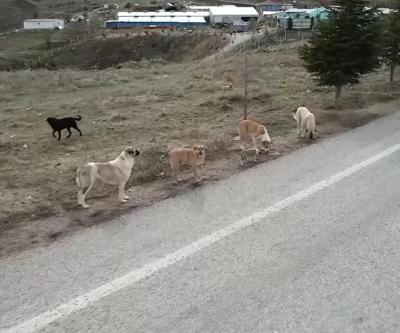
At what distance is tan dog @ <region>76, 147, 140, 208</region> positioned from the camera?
27.2 ft

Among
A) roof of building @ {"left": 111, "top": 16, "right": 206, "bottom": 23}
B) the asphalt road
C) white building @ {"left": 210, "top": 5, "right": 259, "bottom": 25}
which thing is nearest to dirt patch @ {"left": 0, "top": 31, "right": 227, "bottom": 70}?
roof of building @ {"left": 111, "top": 16, "right": 206, "bottom": 23}

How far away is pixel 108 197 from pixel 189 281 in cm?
312

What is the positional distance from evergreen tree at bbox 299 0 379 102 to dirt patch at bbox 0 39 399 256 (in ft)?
3.55

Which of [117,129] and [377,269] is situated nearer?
[377,269]

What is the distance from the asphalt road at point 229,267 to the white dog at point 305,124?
308 cm

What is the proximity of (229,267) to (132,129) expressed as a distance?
8675 millimetres

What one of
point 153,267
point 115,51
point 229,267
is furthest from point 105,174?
point 115,51

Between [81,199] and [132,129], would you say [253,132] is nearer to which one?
[81,199]

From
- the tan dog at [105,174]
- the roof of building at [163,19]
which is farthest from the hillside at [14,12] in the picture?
the tan dog at [105,174]

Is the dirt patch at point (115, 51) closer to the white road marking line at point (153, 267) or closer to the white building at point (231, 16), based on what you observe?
the white building at point (231, 16)

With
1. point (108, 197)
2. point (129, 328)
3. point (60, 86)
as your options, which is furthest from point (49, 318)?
point (60, 86)

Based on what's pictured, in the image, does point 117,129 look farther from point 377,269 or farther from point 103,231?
point 377,269

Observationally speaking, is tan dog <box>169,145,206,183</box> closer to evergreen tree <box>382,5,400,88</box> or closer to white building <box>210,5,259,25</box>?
evergreen tree <box>382,5,400,88</box>

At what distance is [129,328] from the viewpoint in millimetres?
5234
